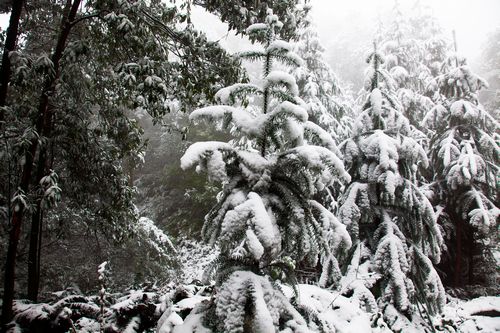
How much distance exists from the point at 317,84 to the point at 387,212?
671 cm

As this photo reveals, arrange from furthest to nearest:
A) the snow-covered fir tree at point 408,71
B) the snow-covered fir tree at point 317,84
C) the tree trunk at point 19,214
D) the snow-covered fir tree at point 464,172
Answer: the snow-covered fir tree at point 408,71 < the snow-covered fir tree at point 317,84 < the snow-covered fir tree at point 464,172 < the tree trunk at point 19,214

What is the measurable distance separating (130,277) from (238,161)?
8241mm

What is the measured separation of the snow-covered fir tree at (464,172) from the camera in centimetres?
845

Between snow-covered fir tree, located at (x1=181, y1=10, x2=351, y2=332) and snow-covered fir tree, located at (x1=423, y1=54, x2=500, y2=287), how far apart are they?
7.57 m

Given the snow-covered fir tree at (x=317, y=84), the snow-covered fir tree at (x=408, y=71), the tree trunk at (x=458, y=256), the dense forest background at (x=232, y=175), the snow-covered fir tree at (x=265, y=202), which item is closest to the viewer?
the snow-covered fir tree at (x=265, y=202)

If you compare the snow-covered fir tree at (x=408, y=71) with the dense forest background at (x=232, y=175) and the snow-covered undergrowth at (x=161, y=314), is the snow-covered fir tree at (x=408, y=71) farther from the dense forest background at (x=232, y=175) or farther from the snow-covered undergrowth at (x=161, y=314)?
the snow-covered undergrowth at (x=161, y=314)

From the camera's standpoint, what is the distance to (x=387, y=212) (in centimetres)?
569

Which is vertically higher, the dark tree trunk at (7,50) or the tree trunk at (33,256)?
the dark tree trunk at (7,50)

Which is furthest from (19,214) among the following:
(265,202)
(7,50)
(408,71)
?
(408,71)

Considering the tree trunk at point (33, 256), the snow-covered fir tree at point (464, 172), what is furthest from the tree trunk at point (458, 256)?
the tree trunk at point (33, 256)

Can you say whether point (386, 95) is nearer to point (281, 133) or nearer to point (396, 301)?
point (396, 301)

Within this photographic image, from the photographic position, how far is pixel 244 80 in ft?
17.0

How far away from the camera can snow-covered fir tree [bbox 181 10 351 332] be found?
2031 mm

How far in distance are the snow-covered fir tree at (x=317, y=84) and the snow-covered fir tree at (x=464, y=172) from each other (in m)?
2.91
